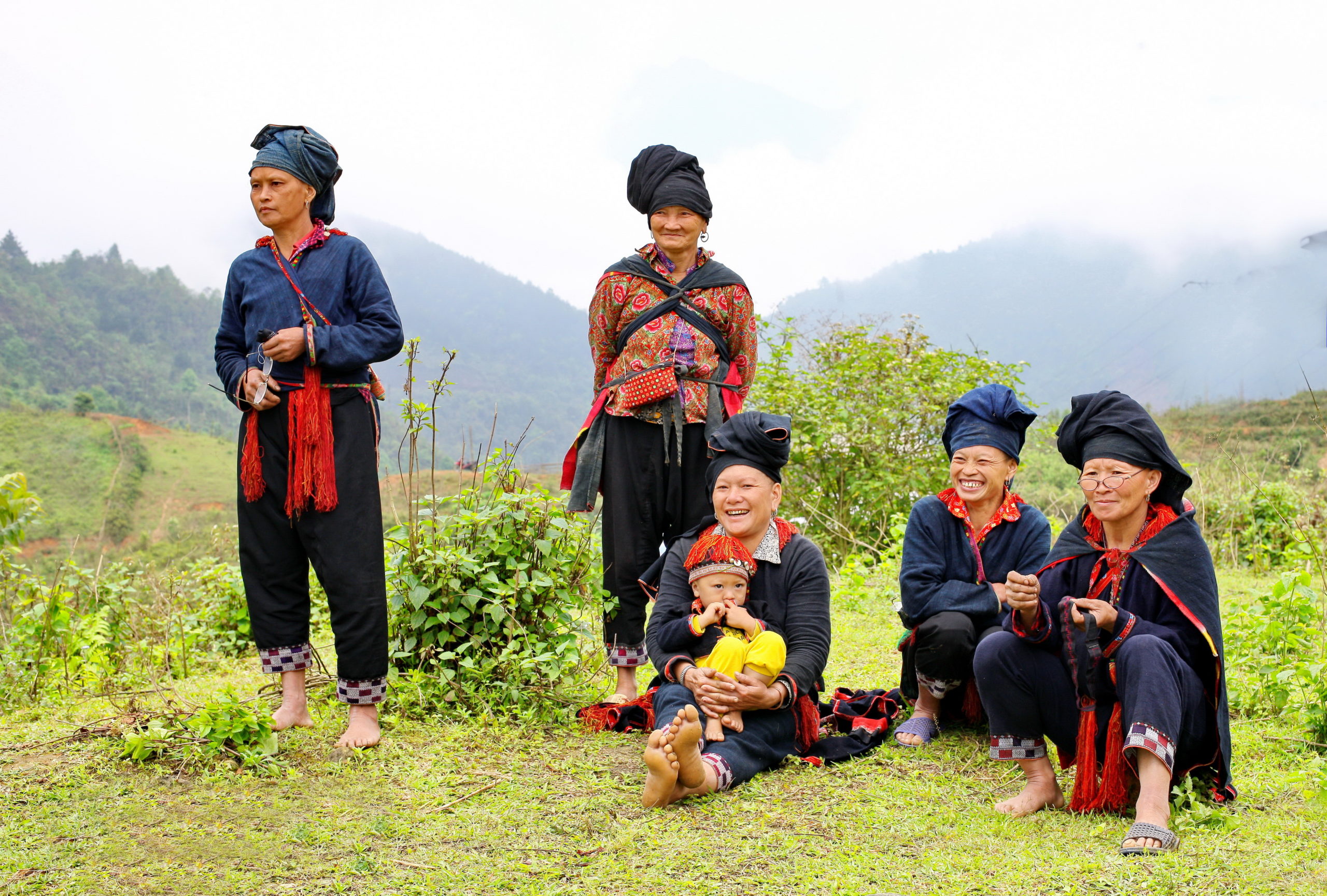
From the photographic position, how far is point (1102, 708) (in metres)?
3.09

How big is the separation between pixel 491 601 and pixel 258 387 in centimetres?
132

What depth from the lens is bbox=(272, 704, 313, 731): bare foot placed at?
12.8 feet

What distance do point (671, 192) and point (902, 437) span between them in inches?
233

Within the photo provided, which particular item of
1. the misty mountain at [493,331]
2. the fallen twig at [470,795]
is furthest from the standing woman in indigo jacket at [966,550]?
the misty mountain at [493,331]

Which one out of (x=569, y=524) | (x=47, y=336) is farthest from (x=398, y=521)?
(x=47, y=336)

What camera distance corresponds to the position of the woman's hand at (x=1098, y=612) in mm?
2939

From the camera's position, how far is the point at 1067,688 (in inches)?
124

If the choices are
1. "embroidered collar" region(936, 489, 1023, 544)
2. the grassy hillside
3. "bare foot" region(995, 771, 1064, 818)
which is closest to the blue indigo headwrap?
"embroidered collar" region(936, 489, 1023, 544)

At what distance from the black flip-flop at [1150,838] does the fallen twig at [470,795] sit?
197 centimetres

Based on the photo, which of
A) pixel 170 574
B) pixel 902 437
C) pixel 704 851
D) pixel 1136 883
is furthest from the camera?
pixel 902 437

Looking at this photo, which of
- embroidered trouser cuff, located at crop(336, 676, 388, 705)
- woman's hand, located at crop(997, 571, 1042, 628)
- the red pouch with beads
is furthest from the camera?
the red pouch with beads

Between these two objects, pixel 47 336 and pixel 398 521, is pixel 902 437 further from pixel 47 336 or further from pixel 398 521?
pixel 47 336

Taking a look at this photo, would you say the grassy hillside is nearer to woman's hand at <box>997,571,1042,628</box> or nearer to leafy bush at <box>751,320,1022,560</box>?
leafy bush at <box>751,320,1022,560</box>

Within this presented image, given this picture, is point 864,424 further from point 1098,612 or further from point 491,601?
point 1098,612
